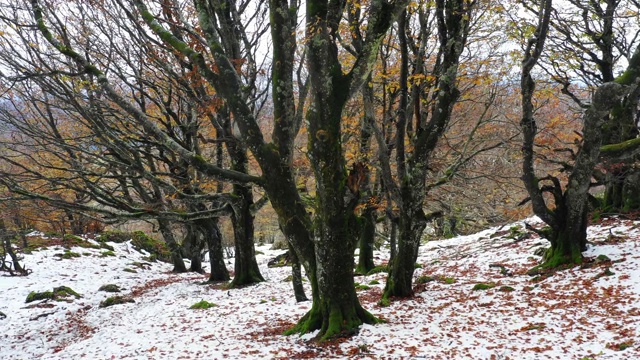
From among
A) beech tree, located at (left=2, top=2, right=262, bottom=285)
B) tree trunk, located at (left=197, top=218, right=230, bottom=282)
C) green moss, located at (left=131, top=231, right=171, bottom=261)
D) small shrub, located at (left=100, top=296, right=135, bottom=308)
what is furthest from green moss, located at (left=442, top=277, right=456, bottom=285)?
green moss, located at (left=131, top=231, right=171, bottom=261)

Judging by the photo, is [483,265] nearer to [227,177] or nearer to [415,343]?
[415,343]

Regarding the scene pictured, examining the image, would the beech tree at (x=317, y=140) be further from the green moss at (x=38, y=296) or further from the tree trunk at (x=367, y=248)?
the green moss at (x=38, y=296)

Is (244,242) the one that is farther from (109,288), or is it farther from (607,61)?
(607,61)

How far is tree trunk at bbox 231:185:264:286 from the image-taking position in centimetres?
1244

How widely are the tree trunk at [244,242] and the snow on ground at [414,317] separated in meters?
0.63

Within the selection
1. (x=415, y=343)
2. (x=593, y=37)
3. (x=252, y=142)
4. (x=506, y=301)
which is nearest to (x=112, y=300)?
(x=252, y=142)

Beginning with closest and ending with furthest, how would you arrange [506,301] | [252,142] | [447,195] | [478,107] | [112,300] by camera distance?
[252,142], [506,301], [112,300], [447,195], [478,107]

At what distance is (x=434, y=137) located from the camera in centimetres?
791

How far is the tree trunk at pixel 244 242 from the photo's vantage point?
12.4 metres

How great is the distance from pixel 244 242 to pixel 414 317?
22.6ft

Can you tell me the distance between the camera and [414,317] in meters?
7.23

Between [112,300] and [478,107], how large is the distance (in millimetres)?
18249

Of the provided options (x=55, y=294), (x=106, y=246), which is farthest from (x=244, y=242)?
(x=106, y=246)

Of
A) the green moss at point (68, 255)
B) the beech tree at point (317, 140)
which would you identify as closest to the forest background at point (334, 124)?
the beech tree at point (317, 140)
